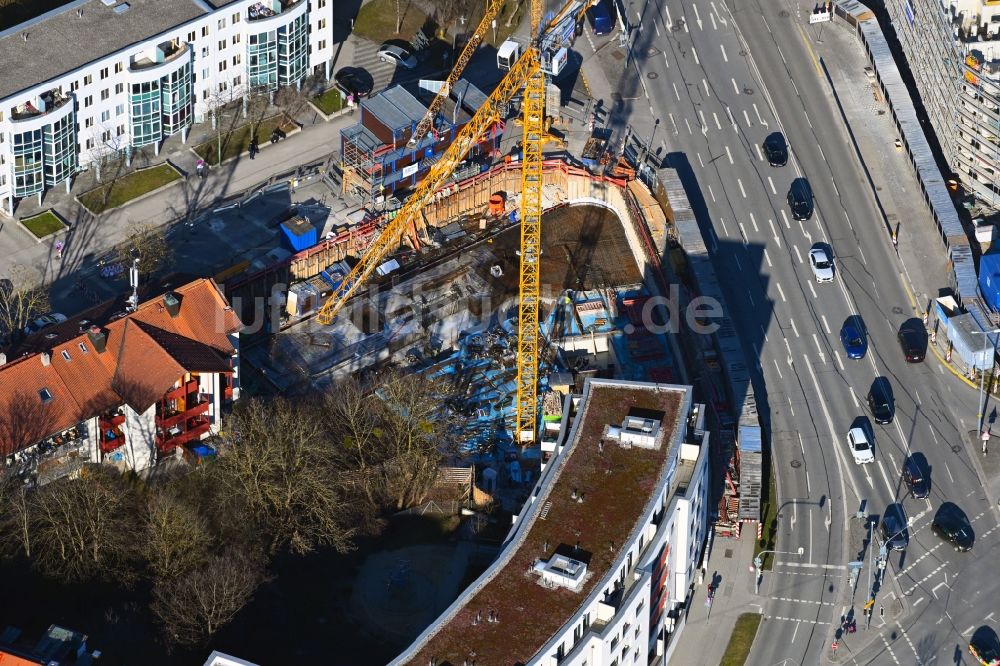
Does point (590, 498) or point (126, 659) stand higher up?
point (590, 498)

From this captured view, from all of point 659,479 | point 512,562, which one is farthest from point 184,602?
point 659,479

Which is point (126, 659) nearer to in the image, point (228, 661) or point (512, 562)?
point (228, 661)

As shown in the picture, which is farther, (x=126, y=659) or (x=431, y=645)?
(x=126, y=659)


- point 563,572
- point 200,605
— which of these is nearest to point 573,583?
point 563,572

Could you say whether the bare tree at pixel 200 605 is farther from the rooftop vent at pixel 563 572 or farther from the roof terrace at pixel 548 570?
the rooftop vent at pixel 563 572

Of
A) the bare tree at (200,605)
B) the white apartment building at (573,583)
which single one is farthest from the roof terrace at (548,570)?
the bare tree at (200,605)

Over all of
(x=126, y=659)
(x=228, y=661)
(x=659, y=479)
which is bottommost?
(x=126, y=659)
